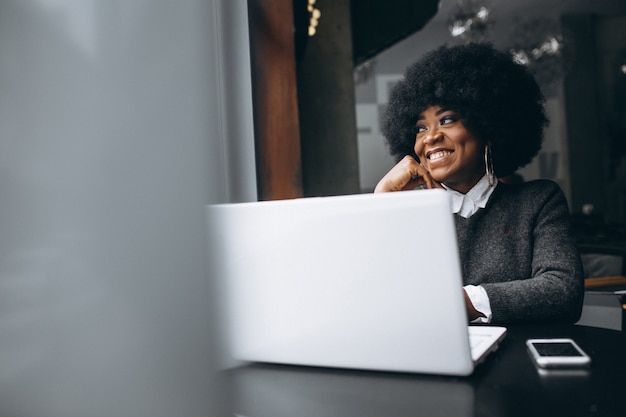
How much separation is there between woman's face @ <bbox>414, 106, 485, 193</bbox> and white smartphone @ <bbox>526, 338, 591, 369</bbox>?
2.39 ft

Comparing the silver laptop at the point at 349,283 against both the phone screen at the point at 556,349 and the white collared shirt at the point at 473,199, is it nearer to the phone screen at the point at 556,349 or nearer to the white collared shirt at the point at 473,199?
the phone screen at the point at 556,349

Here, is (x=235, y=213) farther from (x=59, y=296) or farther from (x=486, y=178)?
(x=486, y=178)

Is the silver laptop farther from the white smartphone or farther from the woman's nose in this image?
the woman's nose

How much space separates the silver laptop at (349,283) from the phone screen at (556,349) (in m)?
0.08

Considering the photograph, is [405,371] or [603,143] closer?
[405,371]

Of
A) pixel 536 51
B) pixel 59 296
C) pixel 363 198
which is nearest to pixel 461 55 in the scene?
pixel 363 198

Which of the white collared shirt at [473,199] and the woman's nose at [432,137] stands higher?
the woman's nose at [432,137]

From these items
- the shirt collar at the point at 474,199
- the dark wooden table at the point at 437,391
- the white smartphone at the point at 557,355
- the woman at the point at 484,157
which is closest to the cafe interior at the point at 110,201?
the dark wooden table at the point at 437,391

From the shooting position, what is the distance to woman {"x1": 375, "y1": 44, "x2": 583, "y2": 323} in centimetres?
144

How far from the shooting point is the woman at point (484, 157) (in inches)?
56.6

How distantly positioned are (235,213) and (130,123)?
1.20 ft

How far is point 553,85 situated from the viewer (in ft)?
19.3

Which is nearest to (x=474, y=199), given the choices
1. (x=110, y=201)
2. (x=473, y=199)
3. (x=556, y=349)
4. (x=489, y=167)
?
(x=473, y=199)

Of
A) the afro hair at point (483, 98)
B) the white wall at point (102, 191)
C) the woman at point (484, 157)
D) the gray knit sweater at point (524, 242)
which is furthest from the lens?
the afro hair at point (483, 98)
